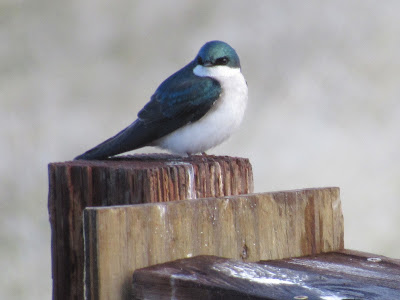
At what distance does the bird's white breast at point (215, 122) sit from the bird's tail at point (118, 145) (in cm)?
14

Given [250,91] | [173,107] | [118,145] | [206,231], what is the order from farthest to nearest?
[250,91] → [173,107] → [118,145] → [206,231]

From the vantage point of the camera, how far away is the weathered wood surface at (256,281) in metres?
1.83

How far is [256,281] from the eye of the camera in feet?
6.17

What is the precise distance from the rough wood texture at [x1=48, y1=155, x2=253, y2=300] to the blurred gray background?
2879mm

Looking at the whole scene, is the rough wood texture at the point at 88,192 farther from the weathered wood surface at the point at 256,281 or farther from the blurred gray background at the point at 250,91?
the blurred gray background at the point at 250,91

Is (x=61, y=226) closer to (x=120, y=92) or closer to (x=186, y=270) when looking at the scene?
(x=186, y=270)

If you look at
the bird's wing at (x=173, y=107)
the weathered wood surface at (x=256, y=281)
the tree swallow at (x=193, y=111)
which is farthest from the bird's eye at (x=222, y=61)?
the weathered wood surface at (x=256, y=281)

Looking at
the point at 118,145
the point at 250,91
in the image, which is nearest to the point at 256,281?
the point at 118,145

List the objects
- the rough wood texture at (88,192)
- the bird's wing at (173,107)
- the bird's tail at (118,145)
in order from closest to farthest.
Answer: the rough wood texture at (88,192), the bird's tail at (118,145), the bird's wing at (173,107)

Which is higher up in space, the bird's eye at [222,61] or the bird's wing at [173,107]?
the bird's eye at [222,61]

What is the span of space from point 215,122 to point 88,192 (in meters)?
1.33

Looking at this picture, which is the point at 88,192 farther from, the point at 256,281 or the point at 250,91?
the point at 250,91

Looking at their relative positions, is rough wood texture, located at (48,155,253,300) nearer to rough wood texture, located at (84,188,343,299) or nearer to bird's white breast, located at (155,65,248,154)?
rough wood texture, located at (84,188,343,299)

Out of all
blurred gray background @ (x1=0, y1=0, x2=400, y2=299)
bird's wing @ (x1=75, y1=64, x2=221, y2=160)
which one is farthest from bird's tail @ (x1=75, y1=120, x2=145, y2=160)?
blurred gray background @ (x1=0, y1=0, x2=400, y2=299)
